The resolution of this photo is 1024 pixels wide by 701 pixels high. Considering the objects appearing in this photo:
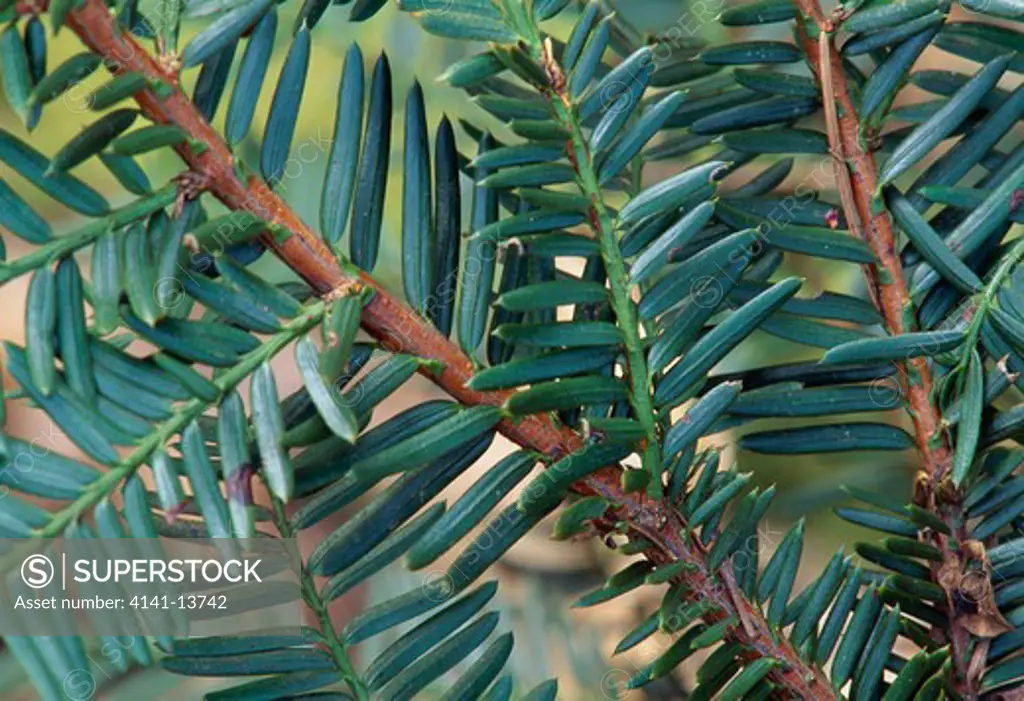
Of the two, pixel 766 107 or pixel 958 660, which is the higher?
pixel 766 107

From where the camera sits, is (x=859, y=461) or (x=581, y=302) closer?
(x=581, y=302)

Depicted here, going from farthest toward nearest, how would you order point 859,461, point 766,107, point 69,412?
point 859,461
point 766,107
point 69,412

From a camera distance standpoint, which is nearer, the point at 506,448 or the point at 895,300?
the point at 895,300

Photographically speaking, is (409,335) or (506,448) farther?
(506,448)

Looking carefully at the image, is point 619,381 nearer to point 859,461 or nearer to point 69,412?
point 69,412

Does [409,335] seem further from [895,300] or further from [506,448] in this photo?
[506,448]

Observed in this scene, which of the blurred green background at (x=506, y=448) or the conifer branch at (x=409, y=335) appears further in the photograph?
the blurred green background at (x=506, y=448)

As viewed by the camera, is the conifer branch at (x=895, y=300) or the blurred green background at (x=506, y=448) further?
the blurred green background at (x=506, y=448)

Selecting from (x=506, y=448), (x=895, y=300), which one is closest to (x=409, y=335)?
(x=895, y=300)

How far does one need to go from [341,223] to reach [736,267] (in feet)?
0.33

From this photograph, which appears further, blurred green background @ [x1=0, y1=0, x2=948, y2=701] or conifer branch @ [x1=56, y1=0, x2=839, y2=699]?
blurred green background @ [x1=0, y1=0, x2=948, y2=701]

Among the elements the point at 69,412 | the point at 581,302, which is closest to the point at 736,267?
the point at 581,302

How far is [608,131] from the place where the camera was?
0.88 ft

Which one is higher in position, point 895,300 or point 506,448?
point 506,448
